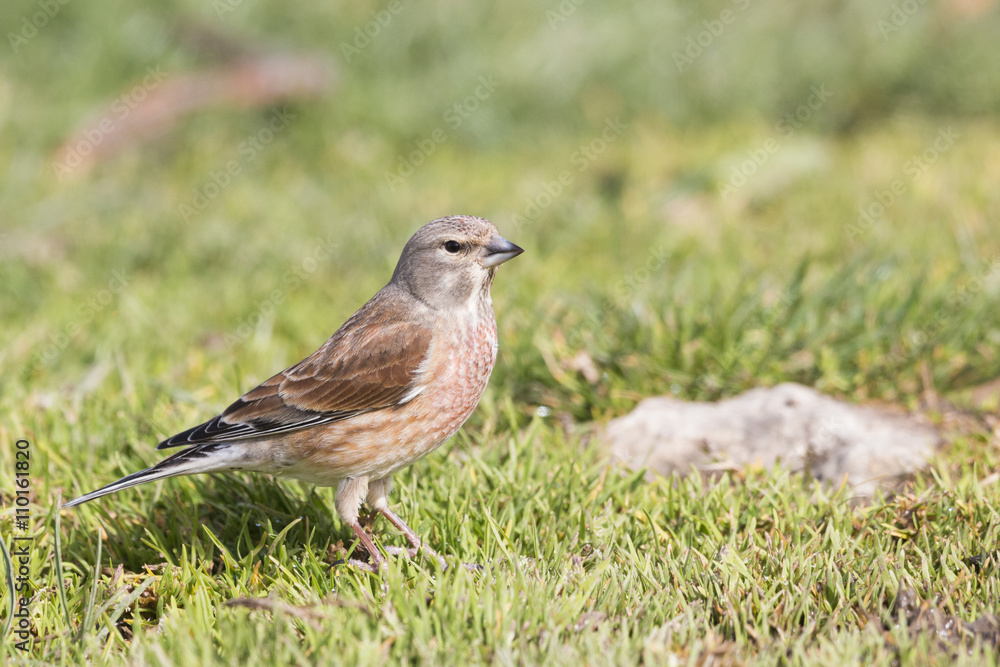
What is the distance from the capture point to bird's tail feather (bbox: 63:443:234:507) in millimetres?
3301

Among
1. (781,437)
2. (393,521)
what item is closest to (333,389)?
(393,521)

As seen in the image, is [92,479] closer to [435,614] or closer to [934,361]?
[435,614]

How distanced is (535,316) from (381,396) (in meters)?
1.61

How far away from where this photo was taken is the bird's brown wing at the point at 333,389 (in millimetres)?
3592

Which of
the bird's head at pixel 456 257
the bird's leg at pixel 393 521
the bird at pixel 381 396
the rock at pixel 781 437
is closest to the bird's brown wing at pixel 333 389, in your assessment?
the bird at pixel 381 396

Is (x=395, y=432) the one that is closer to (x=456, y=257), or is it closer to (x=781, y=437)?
(x=456, y=257)

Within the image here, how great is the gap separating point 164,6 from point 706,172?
19.1 feet

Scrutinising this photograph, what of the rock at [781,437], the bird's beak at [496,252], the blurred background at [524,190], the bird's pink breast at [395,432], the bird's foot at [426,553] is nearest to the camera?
the bird's foot at [426,553]

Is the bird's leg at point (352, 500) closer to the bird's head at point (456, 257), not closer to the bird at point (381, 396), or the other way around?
the bird at point (381, 396)

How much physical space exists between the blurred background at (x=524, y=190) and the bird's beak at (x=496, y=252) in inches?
37.5

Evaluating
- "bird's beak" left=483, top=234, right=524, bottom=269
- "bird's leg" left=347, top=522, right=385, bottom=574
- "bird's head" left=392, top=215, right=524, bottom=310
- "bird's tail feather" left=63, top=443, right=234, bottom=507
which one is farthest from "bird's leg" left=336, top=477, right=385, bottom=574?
"bird's beak" left=483, top=234, right=524, bottom=269

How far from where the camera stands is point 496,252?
149 inches

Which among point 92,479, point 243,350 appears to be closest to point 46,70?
point 243,350

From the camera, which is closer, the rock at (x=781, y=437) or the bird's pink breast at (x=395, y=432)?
the bird's pink breast at (x=395, y=432)
